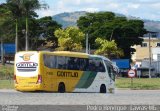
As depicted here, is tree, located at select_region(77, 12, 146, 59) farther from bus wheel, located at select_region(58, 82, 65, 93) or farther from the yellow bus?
bus wheel, located at select_region(58, 82, 65, 93)

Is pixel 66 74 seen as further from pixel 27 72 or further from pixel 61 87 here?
pixel 27 72

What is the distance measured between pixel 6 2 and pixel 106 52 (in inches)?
1465

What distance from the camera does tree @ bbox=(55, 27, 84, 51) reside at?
96.2 m

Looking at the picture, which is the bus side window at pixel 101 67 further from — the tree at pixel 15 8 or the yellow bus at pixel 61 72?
the tree at pixel 15 8

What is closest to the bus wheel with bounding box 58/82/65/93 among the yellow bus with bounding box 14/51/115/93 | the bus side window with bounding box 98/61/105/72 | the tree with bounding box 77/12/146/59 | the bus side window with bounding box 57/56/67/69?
the yellow bus with bounding box 14/51/115/93

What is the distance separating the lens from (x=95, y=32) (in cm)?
11300

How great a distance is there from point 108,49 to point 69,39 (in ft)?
26.1

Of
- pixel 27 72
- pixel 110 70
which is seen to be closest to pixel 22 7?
pixel 110 70

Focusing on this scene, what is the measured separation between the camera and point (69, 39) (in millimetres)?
97625

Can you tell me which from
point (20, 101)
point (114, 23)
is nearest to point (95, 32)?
point (114, 23)

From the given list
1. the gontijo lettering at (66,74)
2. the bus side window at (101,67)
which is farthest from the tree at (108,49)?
the gontijo lettering at (66,74)

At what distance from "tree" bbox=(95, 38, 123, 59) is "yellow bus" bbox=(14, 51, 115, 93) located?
59.8 m

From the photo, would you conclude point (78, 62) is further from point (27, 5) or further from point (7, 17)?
point (7, 17)

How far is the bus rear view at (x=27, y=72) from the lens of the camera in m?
32.7
